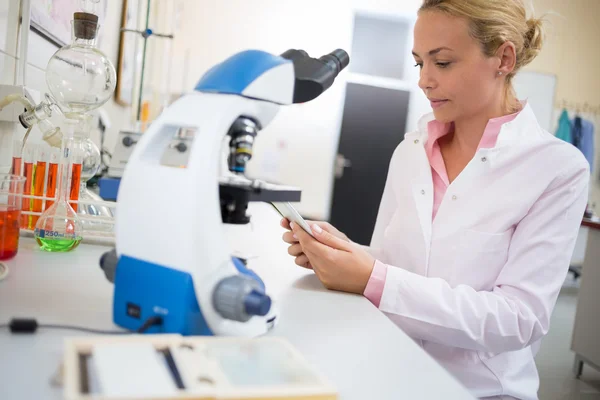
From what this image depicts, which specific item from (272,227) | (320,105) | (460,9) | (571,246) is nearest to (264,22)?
(320,105)

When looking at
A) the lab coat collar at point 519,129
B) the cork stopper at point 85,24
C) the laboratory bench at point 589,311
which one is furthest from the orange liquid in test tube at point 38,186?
the laboratory bench at point 589,311

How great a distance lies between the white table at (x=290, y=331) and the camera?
0.54 metres

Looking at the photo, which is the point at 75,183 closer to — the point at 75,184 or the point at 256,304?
the point at 75,184

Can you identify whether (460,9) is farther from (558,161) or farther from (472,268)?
(472,268)

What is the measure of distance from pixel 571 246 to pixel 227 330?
0.75 metres

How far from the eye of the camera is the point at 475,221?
114 centimetres

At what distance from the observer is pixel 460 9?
1.19m

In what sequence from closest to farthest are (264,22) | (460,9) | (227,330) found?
(227,330) < (460,9) < (264,22)

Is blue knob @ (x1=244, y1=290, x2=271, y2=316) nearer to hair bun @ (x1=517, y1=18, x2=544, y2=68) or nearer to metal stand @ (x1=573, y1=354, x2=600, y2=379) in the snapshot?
hair bun @ (x1=517, y1=18, x2=544, y2=68)

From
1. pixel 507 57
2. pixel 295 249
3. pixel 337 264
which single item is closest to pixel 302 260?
pixel 295 249

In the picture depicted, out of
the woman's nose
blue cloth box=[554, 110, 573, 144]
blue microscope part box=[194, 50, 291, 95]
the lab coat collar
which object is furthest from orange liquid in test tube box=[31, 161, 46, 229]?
blue cloth box=[554, 110, 573, 144]

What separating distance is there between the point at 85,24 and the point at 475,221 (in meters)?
0.90

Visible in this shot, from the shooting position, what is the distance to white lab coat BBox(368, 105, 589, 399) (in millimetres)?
948

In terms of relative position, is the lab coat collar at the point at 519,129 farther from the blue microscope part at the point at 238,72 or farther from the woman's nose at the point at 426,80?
the blue microscope part at the point at 238,72
